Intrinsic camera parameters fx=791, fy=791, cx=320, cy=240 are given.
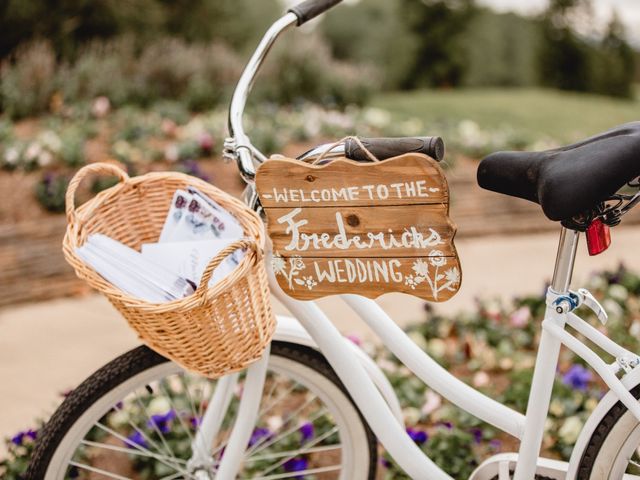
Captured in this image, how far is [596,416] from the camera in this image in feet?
5.01

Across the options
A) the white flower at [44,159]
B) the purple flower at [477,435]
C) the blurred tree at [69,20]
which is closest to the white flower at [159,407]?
the purple flower at [477,435]

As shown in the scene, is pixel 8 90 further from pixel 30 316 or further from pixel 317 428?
pixel 317 428

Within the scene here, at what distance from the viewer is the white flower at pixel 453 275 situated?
1330mm

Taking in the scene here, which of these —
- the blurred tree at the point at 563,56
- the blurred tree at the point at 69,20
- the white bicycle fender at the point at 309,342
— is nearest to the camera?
the white bicycle fender at the point at 309,342

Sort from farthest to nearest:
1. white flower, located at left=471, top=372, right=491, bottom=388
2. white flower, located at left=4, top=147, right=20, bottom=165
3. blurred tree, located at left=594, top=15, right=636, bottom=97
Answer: blurred tree, located at left=594, top=15, right=636, bottom=97
white flower, located at left=4, top=147, right=20, bottom=165
white flower, located at left=471, top=372, right=491, bottom=388

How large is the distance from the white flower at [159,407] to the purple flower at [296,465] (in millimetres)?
435

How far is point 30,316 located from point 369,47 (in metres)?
14.4

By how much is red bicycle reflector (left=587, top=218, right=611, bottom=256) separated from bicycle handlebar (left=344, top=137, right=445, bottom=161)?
35cm

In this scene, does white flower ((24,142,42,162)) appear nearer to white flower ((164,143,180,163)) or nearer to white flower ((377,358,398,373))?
white flower ((164,143,180,163))

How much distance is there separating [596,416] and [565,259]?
0.32 m

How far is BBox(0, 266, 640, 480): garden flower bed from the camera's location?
2363 mm

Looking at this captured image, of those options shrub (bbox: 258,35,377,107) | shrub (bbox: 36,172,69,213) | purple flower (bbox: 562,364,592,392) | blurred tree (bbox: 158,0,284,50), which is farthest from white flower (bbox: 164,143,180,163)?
blurred tree (bbox: 158,0,284,50)

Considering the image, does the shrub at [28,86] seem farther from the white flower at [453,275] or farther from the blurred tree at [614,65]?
the blurred tree at [614,65]

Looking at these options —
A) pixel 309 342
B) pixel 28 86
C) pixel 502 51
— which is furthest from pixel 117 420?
pixel 502 51
